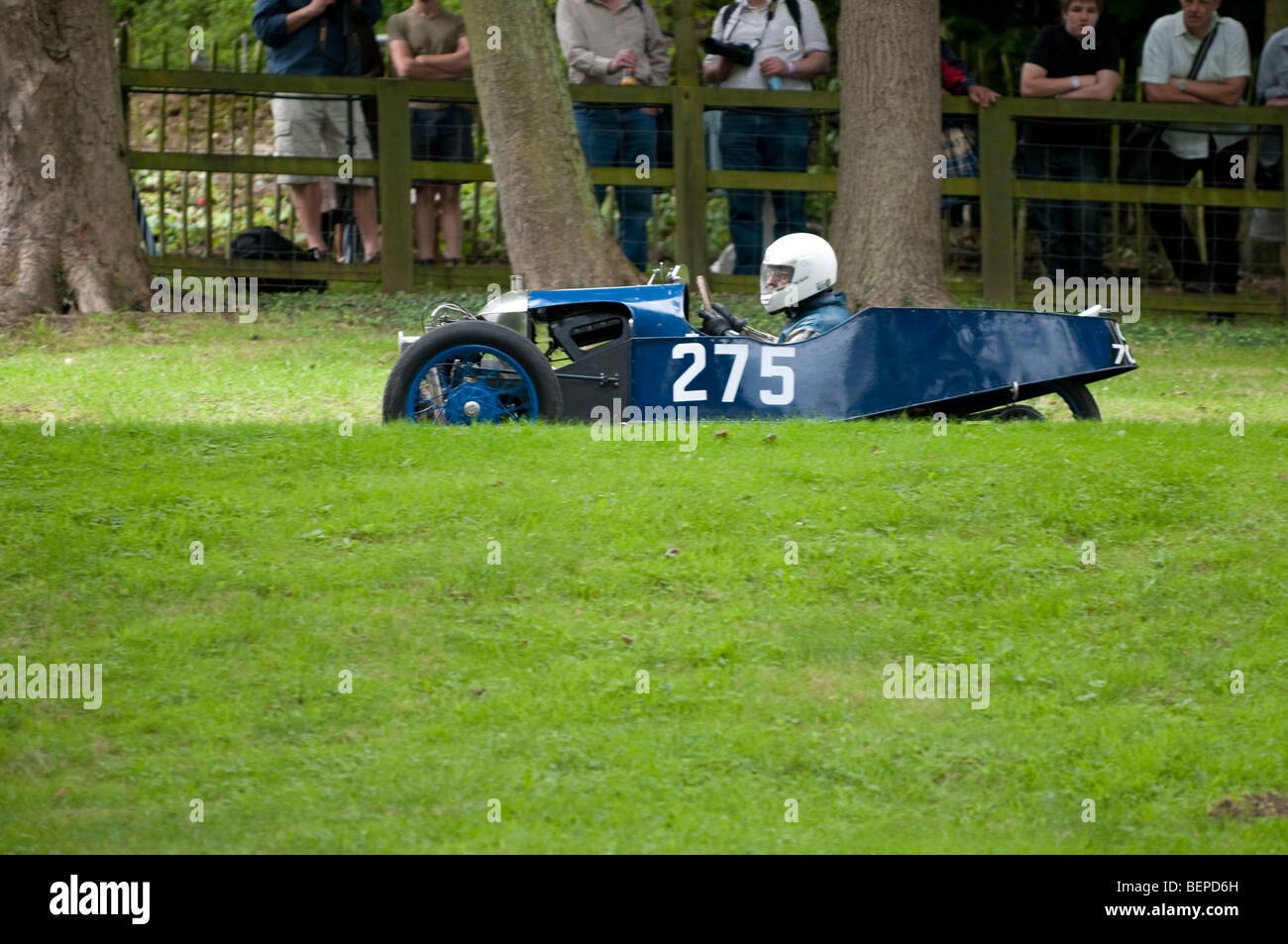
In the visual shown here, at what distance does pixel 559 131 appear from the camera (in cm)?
→ 1442

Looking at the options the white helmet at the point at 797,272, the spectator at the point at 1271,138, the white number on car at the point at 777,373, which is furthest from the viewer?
the spectator at the point at 1271,138

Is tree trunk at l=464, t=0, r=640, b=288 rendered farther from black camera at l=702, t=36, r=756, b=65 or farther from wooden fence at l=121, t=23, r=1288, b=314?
black camera at l=702, t=36, r=756, b=65

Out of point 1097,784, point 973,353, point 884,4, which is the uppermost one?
point 884,4

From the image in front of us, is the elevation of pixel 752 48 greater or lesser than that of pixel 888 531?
greater

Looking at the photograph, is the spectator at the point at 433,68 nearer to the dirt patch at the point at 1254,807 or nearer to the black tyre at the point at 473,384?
the black tyre at the point at 473,384

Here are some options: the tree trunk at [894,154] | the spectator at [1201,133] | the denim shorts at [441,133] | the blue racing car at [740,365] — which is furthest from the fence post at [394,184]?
the spectator at [1201,133]

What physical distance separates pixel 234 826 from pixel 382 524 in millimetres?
2573

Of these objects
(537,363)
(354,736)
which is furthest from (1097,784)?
(537,363)

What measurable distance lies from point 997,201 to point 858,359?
24.0ft

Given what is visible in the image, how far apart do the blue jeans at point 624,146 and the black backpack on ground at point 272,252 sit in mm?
2825

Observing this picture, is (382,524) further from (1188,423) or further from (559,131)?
(559,131)

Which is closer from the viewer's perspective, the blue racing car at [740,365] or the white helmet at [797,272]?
the blue racing car at [740,365]

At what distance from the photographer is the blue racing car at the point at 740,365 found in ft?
32.3

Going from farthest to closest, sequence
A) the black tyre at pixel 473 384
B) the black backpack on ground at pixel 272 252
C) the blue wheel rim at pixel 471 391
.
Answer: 1. the black backpack on ground at pixel 272 252
2. the blue wheel rim at pixel 471 391
3. the black tyre at pixel 473 384
